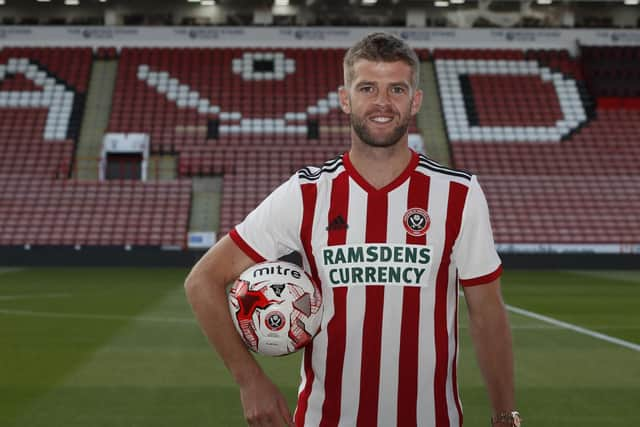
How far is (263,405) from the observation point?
2008mm

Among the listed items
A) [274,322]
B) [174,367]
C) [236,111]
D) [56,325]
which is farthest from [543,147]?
[274,322]

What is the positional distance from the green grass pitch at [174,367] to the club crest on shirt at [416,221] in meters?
2.66

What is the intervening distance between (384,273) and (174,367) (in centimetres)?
441

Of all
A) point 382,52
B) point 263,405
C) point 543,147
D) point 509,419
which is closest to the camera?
point 263,405

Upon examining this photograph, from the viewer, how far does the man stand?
7.31 feet

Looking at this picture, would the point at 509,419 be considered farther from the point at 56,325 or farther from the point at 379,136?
the point at 56,325

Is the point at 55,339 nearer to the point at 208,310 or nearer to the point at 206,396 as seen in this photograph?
the point at 206,396

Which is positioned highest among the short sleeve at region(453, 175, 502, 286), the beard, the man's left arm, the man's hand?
the beard

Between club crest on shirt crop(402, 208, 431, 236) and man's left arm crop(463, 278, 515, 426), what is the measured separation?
217 millimetres

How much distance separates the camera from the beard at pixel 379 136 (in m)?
2.19

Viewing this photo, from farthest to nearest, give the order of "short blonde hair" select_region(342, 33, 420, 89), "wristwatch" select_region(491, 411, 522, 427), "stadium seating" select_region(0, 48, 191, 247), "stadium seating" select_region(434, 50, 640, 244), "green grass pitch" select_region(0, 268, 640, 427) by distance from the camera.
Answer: "stadium seating" select_region(434, 50, 640, 244) → "stadium seating" select_region(0, 48, 191, 247) → "green grass pitch" select_region(0, 268, 640, 427) → "wristwatch" select_region(491, 411, 522, 427) → "short blonde hair" select_region(342, 33, 420, 89)

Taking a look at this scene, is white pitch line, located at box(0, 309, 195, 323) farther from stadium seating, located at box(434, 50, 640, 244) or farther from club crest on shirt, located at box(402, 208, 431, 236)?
stadium seating, located at box(434, 50, 640, 244)

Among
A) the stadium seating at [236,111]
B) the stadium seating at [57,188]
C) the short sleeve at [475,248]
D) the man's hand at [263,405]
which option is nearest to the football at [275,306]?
the man's hand at [263,405]

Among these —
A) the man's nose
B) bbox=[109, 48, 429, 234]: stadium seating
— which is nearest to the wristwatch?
the man's nose
